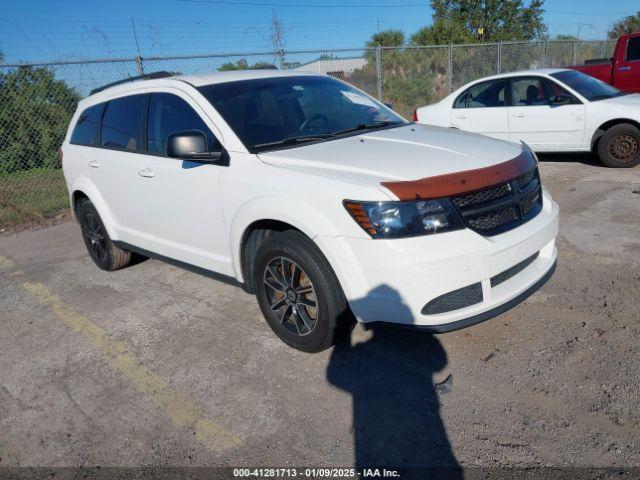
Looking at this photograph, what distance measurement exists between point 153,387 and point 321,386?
3.52 ft

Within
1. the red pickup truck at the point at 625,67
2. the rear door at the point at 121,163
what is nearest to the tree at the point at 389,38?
the red pickup truck at the point at 625,67

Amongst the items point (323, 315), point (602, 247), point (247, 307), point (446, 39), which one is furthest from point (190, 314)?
point (446, 39)

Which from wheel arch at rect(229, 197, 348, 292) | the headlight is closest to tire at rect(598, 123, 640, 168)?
the headlight

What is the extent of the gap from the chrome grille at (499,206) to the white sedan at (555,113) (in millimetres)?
5539

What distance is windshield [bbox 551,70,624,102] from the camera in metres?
8.07

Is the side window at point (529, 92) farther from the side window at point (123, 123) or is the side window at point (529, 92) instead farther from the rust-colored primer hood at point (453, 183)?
the side window at point (123, 123)

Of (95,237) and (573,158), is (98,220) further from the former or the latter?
(573,158)

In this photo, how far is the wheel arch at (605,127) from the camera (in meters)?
7.67

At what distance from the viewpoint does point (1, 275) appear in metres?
5.86

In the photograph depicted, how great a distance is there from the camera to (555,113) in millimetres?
8109

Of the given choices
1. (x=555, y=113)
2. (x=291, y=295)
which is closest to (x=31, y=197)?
(x=291, y=295)

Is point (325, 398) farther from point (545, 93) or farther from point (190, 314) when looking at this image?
point (545, 93)

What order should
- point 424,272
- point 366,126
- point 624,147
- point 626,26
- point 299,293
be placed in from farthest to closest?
point 626,26
point 624,147
point 366,126
point 299,293
point 424,272

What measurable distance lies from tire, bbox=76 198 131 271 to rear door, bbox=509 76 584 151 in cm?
614
